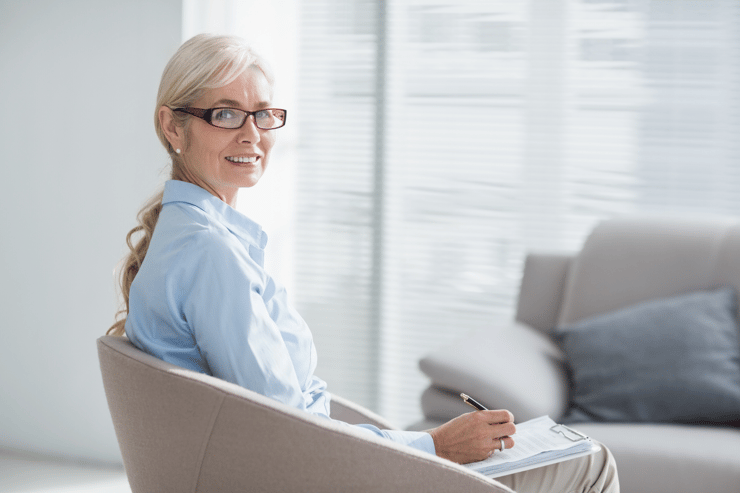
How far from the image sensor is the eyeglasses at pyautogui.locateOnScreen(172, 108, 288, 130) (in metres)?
1.25

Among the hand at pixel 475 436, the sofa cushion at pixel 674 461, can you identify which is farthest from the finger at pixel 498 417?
the sofa cushion at pixel 674 461

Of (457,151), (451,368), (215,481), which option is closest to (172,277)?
(215,481)

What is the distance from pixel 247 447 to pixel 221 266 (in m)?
0.27

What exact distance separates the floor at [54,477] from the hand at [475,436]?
5.42 feet

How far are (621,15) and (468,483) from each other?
6.99ft

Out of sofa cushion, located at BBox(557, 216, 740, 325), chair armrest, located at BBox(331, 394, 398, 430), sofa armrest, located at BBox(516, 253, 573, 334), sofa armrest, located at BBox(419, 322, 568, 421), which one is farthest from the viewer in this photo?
sofa armrest, located at BBox(516, 253, 573, 334)

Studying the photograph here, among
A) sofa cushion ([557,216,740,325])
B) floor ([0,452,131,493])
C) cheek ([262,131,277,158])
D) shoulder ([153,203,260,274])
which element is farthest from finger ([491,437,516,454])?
floor ([0,452,131,493])

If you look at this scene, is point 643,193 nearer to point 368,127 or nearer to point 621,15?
point 621,15

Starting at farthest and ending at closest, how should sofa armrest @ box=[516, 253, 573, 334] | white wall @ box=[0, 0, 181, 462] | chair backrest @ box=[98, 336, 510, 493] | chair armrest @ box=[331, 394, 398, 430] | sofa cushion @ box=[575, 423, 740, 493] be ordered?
white wall @ box=[0, 0, 181, 462]
sofa armrest @ box=[516, 253, 573, 334]
sofa cushion @ box=[575, 423, 740, 493]
chair armrest @ box=[331, 394, 398, 430]
chair backrest @ box=[98, 336, 510, 493]

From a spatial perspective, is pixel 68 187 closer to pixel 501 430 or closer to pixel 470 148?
pixel 470 148

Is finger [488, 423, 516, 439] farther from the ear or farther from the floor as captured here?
the floor

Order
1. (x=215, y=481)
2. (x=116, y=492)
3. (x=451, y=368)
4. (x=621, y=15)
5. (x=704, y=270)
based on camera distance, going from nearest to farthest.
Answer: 1. (x=215, y=481)
2. (x=451, y=368)
3. (x=704, y=270)
4. (x=116, y=492)
5. (x=621, y=15)

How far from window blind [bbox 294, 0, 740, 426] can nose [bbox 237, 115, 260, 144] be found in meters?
1.51

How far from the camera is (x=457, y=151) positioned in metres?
2.88
